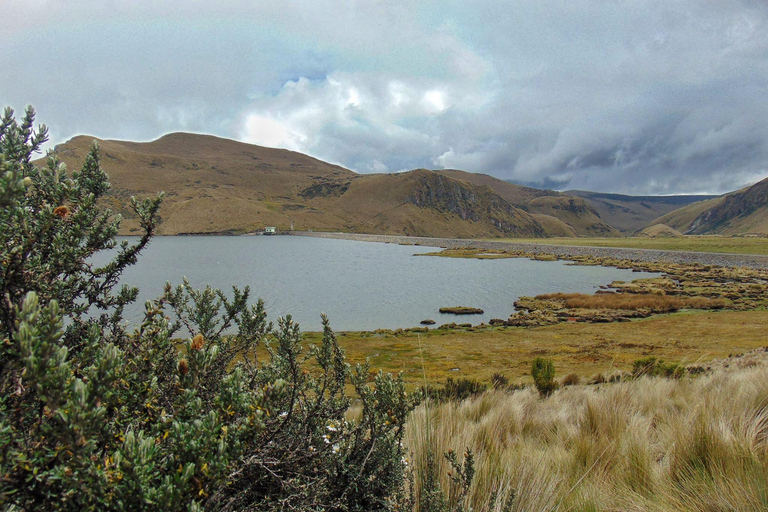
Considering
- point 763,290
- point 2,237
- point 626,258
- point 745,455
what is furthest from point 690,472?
point 626,258

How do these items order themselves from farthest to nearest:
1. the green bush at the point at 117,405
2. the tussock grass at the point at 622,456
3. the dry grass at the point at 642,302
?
the dry grass at the point at 642,302 < the tussock grass at the point at 622,456 < the green bush at the point at 117,405

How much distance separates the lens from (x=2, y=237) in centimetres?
164

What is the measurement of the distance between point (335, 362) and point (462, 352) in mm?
26118

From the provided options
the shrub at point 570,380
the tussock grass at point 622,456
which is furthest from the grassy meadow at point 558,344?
the tussock grass at point 622,456

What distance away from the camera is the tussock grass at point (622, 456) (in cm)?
301

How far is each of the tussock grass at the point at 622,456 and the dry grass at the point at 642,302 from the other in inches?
1690

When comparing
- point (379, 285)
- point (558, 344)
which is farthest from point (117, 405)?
point (379, 285)

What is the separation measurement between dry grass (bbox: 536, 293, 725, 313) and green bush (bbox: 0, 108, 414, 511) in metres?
48.3

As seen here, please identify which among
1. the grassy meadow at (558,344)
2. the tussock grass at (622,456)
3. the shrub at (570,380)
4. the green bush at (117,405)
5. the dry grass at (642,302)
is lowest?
the grassy meadow at (558,344)

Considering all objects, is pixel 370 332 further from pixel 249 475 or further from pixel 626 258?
pixel 626 258

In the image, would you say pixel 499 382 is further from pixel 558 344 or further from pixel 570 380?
pixel 558 344

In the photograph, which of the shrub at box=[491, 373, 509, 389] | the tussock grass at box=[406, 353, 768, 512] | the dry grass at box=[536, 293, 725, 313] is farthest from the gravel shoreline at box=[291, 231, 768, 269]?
the tussock grass at box=[406, 353, 768, 512]

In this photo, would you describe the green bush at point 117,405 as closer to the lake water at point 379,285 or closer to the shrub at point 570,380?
the shrub at point 570,380

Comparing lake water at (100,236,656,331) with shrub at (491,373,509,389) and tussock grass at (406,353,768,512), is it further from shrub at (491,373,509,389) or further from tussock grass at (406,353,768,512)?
tussock grass at (406,353,768,512)
